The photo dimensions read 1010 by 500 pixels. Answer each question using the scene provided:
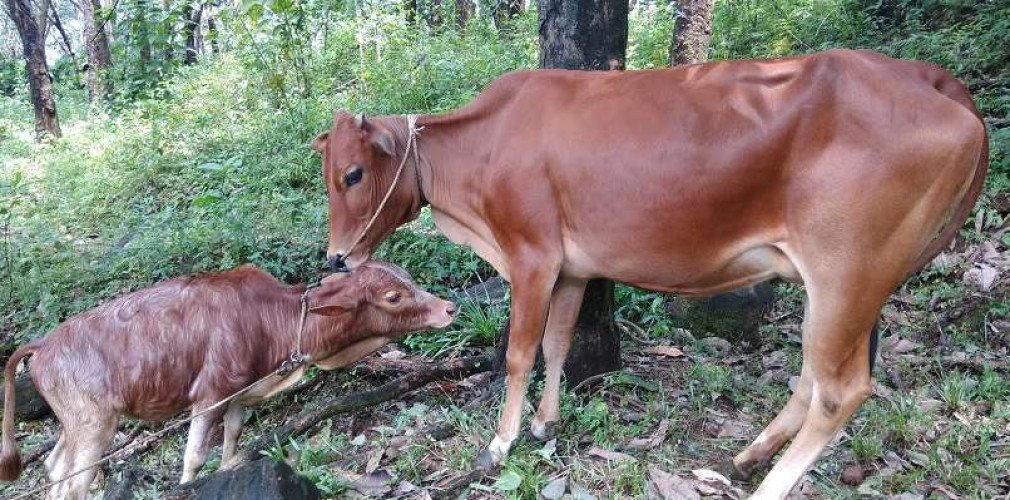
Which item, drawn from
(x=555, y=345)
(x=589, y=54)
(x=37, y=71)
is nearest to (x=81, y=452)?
(x=555, y=345)

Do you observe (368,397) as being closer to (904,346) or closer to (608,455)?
(608,455)

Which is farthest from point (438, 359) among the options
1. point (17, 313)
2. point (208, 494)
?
point (17, 313)

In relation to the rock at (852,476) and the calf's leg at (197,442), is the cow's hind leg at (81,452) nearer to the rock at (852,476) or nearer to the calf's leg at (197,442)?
the calf's leg at (197,442)

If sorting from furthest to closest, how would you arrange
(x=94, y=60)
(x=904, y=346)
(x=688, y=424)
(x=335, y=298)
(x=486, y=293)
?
(x=94, y=60) < (x=486, y=293) < (x=904, y=346) < (x=688, y=424) < (x=335, y=298)

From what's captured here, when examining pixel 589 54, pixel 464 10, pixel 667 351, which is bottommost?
pixel 667 351

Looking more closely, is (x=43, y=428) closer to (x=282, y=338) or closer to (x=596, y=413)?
(x=282, y=338)

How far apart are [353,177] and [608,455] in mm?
1919

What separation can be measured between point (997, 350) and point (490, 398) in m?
3.14

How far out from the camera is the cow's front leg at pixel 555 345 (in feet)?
14.5

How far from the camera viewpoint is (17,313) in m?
7.14

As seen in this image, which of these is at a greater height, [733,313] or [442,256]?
[442,256]

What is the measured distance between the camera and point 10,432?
13.2ft

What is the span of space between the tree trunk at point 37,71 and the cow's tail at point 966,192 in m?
13.1

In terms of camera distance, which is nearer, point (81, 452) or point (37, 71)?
point (81, 452)
